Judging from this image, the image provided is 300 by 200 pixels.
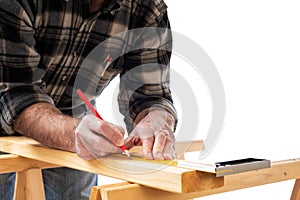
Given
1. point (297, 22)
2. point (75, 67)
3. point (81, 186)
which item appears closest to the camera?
point (75, 67)

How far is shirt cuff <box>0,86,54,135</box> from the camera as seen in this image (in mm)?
1291

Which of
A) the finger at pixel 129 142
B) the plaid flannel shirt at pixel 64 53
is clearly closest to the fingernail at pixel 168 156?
the finger at pixel 129 142

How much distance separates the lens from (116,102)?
61.2 inches

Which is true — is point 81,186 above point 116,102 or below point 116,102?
below

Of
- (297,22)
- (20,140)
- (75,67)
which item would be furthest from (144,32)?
(297,22)

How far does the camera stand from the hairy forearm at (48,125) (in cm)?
118

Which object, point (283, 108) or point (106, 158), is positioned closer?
point (106, 158)

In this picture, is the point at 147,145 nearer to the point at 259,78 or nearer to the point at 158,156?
the point at 158,156

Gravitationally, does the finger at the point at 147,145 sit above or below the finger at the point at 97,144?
below

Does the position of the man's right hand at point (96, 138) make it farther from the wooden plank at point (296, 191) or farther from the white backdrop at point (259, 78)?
the white backdrop at point (259, 78)

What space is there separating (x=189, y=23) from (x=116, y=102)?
0.67 metres

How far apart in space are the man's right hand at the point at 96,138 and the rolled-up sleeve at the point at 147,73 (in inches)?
14.4

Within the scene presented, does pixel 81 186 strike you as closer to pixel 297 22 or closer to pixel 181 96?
pixel 181 96

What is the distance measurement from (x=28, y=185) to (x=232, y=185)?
0.62 m
